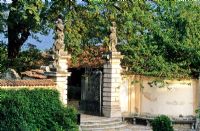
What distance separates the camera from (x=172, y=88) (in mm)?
31938

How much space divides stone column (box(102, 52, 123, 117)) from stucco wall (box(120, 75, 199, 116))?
64 centimetres

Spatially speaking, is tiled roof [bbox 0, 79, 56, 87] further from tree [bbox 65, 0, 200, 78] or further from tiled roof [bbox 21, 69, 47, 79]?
tree [bbox 65, 0, 200, 78]

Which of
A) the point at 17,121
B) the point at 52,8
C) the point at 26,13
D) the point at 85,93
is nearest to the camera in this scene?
the point at 17,121

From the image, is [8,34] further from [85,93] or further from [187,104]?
[187,104]

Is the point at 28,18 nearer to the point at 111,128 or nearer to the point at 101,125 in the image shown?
the point at 101,125

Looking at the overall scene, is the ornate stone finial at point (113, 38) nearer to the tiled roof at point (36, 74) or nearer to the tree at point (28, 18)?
the tree at point (28, 18)

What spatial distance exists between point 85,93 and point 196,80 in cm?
618

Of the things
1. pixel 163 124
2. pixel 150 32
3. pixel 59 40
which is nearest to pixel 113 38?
→ pixel 150 32

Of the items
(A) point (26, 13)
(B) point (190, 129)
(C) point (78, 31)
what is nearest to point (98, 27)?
(C) point (78, 31)

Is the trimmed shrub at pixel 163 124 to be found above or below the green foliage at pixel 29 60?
below

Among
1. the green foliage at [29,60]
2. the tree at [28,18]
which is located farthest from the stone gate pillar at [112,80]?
the green foliage at [29,60]

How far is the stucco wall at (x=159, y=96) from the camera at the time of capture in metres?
31.9

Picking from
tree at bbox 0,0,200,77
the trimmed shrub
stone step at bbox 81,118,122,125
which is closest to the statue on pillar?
tree at bbox 0,0,200,77

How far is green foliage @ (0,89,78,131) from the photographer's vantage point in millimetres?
22453
